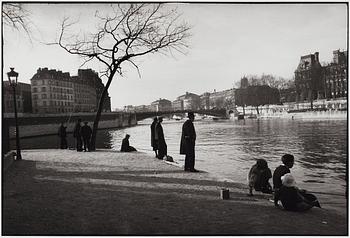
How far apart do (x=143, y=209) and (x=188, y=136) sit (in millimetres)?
4687

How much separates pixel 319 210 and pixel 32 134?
45929mm

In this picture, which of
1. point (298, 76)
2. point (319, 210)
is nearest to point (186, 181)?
point (319, 210)

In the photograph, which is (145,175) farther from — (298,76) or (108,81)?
(298,76)

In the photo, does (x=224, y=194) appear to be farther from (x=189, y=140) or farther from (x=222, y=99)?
(x=222, y=99)

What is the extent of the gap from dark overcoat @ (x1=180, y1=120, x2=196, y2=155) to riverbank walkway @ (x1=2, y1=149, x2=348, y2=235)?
1.26 metres

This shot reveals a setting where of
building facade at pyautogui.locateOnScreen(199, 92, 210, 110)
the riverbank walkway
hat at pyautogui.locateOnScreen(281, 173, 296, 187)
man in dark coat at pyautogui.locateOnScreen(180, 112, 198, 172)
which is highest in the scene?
building facade at pyautogui.locateOnScreen(199, 92, 210, 110)

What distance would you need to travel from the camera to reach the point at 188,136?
38.2ft

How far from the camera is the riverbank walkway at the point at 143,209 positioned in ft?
20.6

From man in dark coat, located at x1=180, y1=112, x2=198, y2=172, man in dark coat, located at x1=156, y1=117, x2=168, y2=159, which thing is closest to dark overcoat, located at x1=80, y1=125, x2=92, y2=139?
man in dark coat, located at x1=156, y1=117, x2=168, y2=159

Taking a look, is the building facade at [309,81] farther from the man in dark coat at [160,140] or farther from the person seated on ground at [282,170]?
the person seated on ground at [282,170]

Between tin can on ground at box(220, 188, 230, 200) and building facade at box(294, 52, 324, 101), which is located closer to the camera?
tin can on ground at box(220, 188, 230, 200)

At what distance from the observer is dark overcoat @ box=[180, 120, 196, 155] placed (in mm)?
11595

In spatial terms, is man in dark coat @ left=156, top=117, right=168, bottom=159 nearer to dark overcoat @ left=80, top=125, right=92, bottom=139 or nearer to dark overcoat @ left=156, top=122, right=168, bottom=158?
dark overcoat @ left=156, top=122, right=168, bottom=158

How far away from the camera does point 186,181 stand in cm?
1010
